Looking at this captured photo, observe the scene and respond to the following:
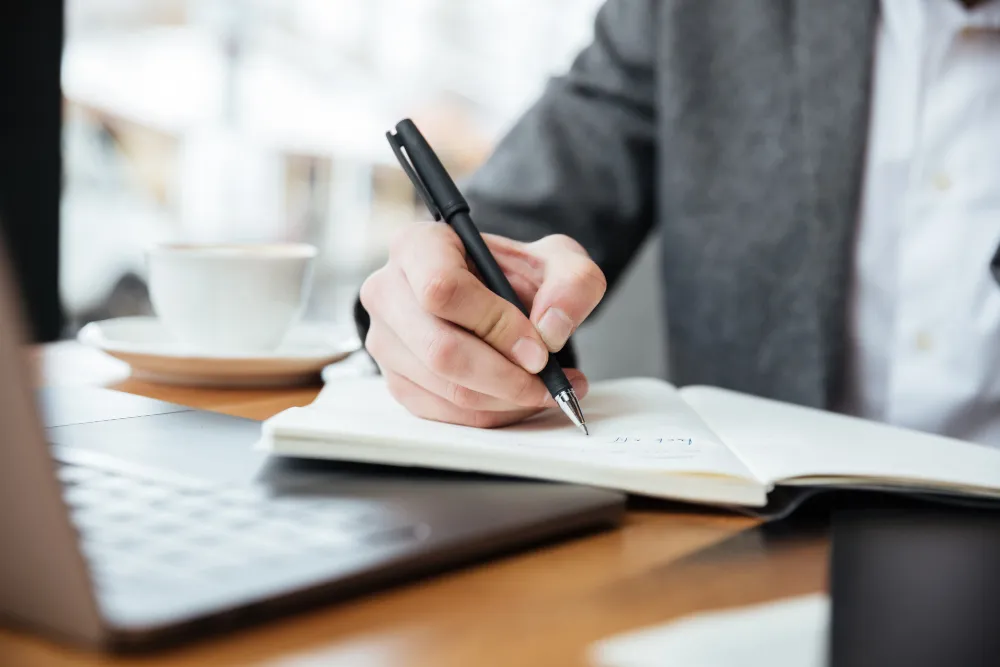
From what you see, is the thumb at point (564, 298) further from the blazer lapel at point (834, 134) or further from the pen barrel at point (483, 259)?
the blazer lapel at point (834, 134)

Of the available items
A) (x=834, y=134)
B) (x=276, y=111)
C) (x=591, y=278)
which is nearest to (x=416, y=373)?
(x=591, y=278)

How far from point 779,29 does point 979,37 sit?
20 cm

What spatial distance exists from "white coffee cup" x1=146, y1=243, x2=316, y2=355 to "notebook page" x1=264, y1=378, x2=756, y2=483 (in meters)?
0.19

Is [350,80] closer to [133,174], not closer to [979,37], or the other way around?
[133,174]

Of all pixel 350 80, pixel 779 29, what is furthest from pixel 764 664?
pixel 350 80

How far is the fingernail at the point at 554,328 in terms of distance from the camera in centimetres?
52

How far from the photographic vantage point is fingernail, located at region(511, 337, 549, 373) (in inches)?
Result: 20.1

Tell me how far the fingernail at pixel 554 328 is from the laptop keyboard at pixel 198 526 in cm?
18

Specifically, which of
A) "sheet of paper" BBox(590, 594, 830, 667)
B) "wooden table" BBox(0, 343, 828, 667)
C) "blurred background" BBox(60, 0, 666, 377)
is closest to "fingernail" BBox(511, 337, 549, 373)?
"wooden table" BBox(0, 343, 828, 667)

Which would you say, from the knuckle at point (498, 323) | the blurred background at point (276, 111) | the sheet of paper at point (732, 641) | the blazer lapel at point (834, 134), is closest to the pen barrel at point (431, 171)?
the knuckle at point (498, 323)

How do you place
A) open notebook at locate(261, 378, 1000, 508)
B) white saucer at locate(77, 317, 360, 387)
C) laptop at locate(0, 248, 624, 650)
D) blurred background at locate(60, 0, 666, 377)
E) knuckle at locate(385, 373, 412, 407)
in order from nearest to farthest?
laptop at locate(0, 248, 624, 650), open notebook at locate(261, 378, 1000, 508), knuckle at locate(385, 373, 412, 407), white saucer at locate(77, 317, 360, 387), blurred background at locate(60, 0, 666, 377)

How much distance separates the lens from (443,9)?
3861mm

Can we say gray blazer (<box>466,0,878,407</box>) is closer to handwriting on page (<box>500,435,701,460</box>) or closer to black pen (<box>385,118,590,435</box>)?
black pen (<box>385,118,590,435</box>)

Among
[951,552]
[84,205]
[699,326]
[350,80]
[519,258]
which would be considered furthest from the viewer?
[350,80]
